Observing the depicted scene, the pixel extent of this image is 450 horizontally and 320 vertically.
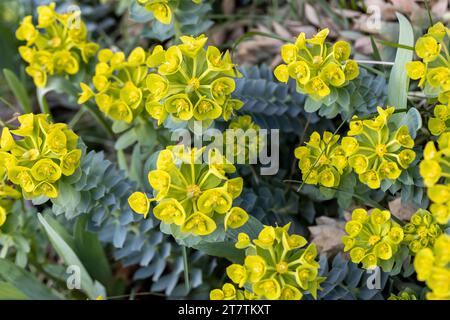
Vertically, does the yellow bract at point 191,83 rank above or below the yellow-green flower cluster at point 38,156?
above

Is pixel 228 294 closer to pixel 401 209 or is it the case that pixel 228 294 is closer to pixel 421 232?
pixel 421 232

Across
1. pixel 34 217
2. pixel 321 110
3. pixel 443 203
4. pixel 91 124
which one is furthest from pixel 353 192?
pixel 91 124

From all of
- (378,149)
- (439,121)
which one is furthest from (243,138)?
(439,121)

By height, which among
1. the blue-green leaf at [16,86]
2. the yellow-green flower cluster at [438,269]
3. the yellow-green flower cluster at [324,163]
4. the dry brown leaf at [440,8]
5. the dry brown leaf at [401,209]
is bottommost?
the dry brown leaf at [401,209]

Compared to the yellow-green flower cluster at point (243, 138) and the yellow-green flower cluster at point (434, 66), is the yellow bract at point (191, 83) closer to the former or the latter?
the yellow-green flower cluster at point (243, 138)

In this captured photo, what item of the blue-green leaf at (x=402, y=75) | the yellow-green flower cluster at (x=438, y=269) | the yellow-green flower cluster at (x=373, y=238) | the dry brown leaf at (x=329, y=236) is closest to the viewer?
the yellow-green flower cluster at (x=438, y=269)

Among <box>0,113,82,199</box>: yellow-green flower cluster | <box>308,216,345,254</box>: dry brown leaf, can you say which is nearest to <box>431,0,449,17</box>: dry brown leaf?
<box>308,216,345,254</box>: dry brown leaf

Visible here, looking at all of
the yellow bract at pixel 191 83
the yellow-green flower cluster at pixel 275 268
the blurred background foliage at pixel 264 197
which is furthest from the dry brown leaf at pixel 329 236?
the yellow bract at pixel 191 83
